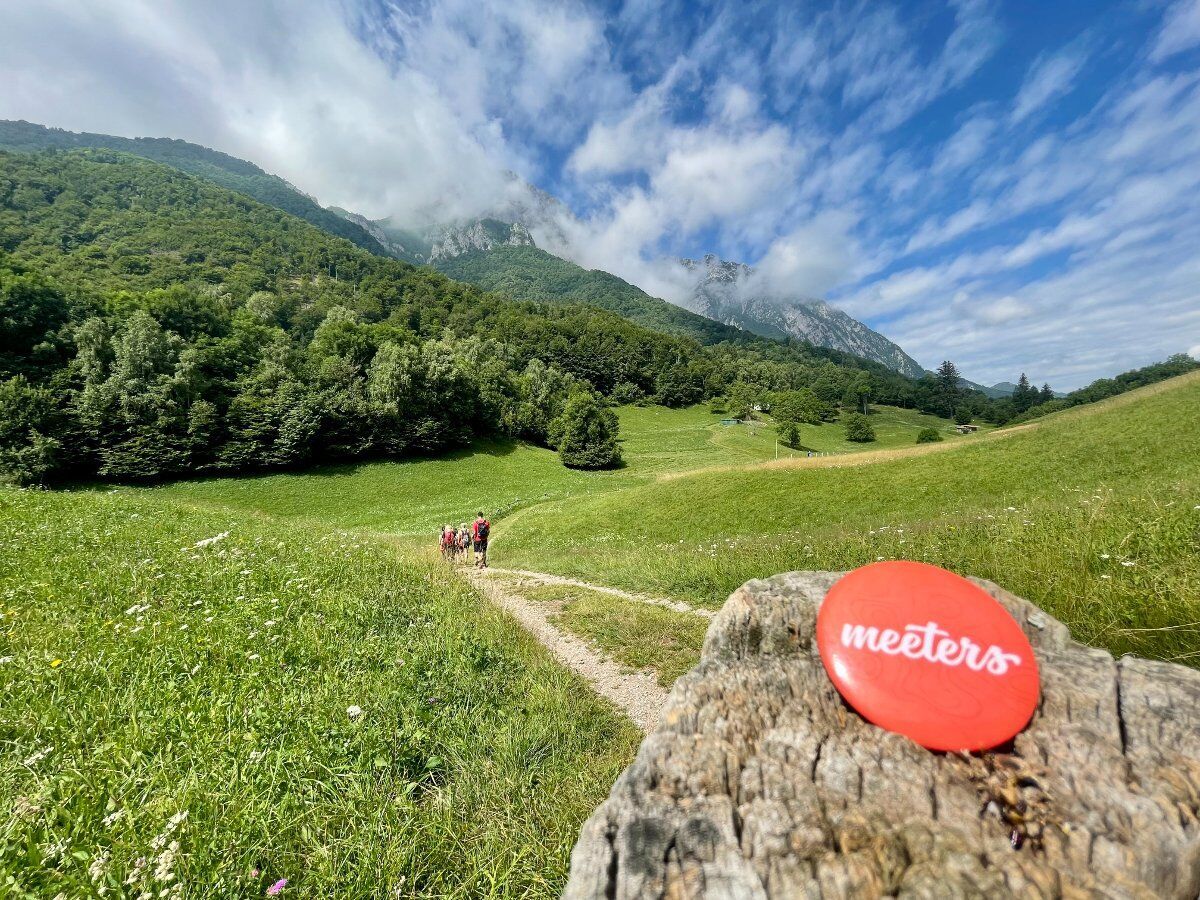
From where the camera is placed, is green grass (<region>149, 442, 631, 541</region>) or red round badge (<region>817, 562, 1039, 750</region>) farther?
green grass (<region>149, 442, 631, 541</region>)

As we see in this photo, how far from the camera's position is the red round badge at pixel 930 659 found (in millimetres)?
2234

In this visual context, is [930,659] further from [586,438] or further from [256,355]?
[256,355]

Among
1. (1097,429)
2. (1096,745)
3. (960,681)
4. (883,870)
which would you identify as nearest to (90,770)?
(883,870)

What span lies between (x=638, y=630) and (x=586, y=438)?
5187 cm

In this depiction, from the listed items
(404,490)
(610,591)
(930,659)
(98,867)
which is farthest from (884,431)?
(98,867)

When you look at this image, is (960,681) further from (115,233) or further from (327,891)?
(115,233)

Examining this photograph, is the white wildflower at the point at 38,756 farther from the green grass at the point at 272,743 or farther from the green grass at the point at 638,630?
the green grass at the point at 638,630

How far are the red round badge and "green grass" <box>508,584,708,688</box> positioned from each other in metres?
4.46

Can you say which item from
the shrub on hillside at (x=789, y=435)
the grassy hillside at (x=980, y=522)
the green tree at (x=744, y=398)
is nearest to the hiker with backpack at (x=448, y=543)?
the grassy hillside at (x=980, y=522)

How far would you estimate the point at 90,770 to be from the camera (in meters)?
2.99

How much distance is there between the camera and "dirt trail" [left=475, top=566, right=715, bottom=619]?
32.8 ft

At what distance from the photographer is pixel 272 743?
11.3ft

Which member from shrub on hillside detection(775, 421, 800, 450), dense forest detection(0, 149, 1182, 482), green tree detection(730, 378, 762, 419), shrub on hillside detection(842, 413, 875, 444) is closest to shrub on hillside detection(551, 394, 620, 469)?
dense forest detection(0, 149, 1182, 482)

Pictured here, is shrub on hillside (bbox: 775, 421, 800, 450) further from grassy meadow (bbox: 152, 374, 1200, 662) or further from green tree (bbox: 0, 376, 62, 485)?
green tree (bbox: 0, 376, 62, 485)
